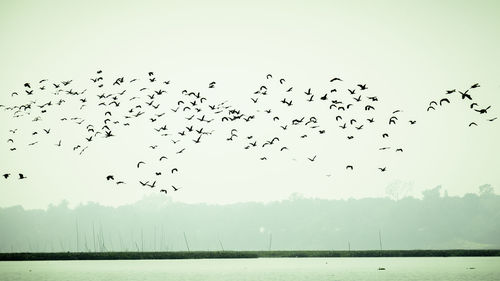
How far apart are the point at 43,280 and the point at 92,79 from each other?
4971cm

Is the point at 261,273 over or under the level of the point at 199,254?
under

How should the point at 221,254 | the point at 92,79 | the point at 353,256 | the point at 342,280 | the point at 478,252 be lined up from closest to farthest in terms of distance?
the point at 92,79 < the point at 342,280 < the point at 478,252 < the point at 221,254 < the point at 353,256

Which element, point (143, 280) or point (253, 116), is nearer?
point (253, 116)

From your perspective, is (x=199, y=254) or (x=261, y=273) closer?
(x=261, y=273)

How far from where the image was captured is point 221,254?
595 feet

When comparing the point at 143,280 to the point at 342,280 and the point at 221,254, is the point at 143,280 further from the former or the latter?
the point at 221,254

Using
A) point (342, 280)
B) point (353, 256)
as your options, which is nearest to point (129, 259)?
point (353, 256)

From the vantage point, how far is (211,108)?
4997 cm

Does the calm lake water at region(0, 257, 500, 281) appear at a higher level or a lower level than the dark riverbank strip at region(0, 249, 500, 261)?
lower

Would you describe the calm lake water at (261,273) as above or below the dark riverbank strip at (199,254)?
below

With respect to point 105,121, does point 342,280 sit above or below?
below

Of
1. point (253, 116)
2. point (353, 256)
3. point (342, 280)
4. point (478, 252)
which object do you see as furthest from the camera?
point (353, 256)

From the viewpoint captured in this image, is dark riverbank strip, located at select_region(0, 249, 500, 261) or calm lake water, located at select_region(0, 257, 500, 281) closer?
calm lake water, located at select_region(0, 257, 500, 281)

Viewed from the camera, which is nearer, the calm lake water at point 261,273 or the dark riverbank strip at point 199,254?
the calm lake water at point 261,273
